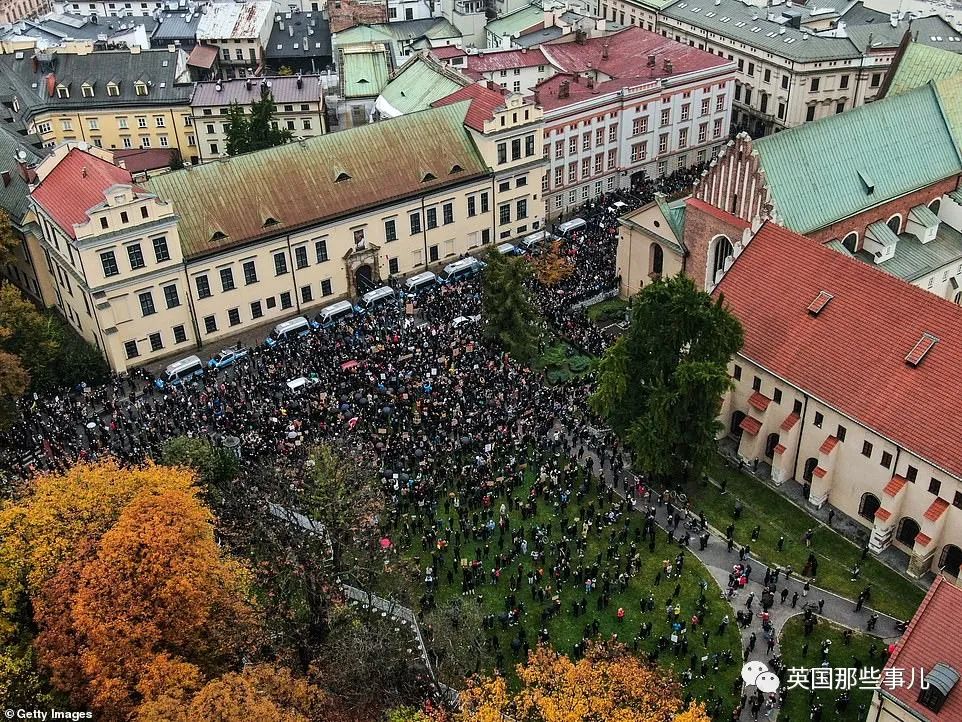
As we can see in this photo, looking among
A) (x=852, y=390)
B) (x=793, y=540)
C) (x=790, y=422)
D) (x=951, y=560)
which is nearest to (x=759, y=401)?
(x=790, y=422)

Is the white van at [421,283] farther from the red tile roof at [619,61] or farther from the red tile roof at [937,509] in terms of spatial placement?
the red tile roof at [937,509]

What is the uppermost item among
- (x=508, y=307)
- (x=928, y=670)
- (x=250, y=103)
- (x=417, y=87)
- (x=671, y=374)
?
(x=417, y=87)

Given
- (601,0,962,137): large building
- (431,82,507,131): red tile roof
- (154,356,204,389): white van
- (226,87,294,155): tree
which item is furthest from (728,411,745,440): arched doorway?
(601,0,962,137): large building

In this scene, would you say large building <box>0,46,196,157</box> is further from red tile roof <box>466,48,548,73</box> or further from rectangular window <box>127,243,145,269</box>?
rectangular window <box>127,243,145,269</box>

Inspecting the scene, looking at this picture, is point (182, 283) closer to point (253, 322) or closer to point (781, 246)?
point (253, 322)

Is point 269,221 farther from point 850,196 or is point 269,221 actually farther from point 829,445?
point 829,445

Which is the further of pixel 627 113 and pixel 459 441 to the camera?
pixel 627 113
